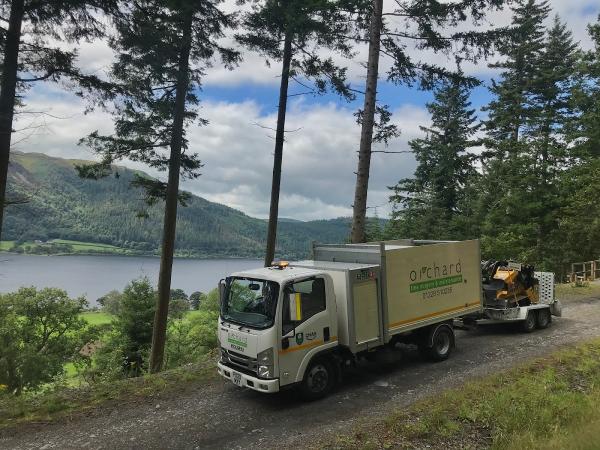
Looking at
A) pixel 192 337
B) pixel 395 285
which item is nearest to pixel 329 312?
pixel 395 285

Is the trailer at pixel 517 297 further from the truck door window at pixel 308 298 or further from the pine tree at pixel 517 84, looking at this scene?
the pine tree at pixel 517 84

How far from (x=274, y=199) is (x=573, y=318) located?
1165 cm

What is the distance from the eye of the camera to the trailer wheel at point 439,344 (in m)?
9.84

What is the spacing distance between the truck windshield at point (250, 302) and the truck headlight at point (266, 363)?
45 cm

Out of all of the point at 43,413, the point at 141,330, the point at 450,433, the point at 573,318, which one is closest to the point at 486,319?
the point at 573,318

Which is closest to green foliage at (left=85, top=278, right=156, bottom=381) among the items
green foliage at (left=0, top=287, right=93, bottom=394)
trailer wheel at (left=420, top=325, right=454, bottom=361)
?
green foliage at (left=0, top=287, right=93, bottom=394)

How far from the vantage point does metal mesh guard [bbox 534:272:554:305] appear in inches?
528

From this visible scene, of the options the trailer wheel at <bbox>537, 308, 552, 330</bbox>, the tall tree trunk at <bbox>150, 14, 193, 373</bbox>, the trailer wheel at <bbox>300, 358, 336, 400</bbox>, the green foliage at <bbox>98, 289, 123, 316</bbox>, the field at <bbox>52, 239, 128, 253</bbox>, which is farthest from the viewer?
the field at <bbox>52, 239, 128, 253</bbox>

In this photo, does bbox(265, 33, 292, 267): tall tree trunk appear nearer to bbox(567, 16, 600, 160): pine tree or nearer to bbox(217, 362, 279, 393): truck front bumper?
bbox(217, 362, 279, 393): truck front bumper

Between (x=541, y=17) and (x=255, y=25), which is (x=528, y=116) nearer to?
(x=541, y=17)

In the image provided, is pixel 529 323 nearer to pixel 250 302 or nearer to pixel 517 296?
pixel 517 296

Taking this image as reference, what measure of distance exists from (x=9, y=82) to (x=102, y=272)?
14908cm

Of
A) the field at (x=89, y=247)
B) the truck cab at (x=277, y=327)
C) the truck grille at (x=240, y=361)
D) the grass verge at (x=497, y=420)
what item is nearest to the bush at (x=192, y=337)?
the truck grille at (x=240, y=361)

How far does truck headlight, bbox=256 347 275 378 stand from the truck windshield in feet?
1.47
